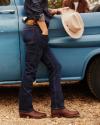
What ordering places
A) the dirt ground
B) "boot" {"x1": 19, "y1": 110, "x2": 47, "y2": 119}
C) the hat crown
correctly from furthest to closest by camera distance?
the hat crown → "boot" {"x1": 19, "y1": 110, "x2": 47, "y2": 119} → the dirt ground

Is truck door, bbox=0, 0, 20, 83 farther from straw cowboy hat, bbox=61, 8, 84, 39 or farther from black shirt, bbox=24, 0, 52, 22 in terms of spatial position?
straw cowboy hat, bbox=61, 8, 84, 39

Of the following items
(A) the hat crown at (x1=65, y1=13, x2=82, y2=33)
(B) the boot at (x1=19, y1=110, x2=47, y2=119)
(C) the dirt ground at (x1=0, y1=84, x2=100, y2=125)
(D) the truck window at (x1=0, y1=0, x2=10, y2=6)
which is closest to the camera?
(C) the dirt ground at (x1=0, y1=84, x2=100, y2=125)

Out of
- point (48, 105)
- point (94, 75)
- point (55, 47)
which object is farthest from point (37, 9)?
point (48, 105)

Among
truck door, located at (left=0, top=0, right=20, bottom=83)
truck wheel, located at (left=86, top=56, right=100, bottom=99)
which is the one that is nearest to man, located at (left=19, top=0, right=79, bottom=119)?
truck door, located at (left=0, top=0, right=20, bottom=83)

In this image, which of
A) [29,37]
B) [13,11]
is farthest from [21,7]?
[29,37]

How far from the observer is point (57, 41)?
6.37 meters

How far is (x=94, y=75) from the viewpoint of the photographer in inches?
260

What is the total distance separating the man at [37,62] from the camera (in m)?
6.04

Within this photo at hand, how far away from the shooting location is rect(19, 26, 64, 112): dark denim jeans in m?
6.05

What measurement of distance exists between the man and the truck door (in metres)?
0.24

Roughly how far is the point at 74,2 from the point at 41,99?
148 cm

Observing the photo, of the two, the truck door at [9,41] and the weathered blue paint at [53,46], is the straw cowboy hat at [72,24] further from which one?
the truck door at [9,41]

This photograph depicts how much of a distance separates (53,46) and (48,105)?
85cm

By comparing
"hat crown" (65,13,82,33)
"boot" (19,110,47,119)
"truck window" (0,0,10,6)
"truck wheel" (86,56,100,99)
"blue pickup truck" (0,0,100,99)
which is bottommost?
"boot" (19,110,47,119)
